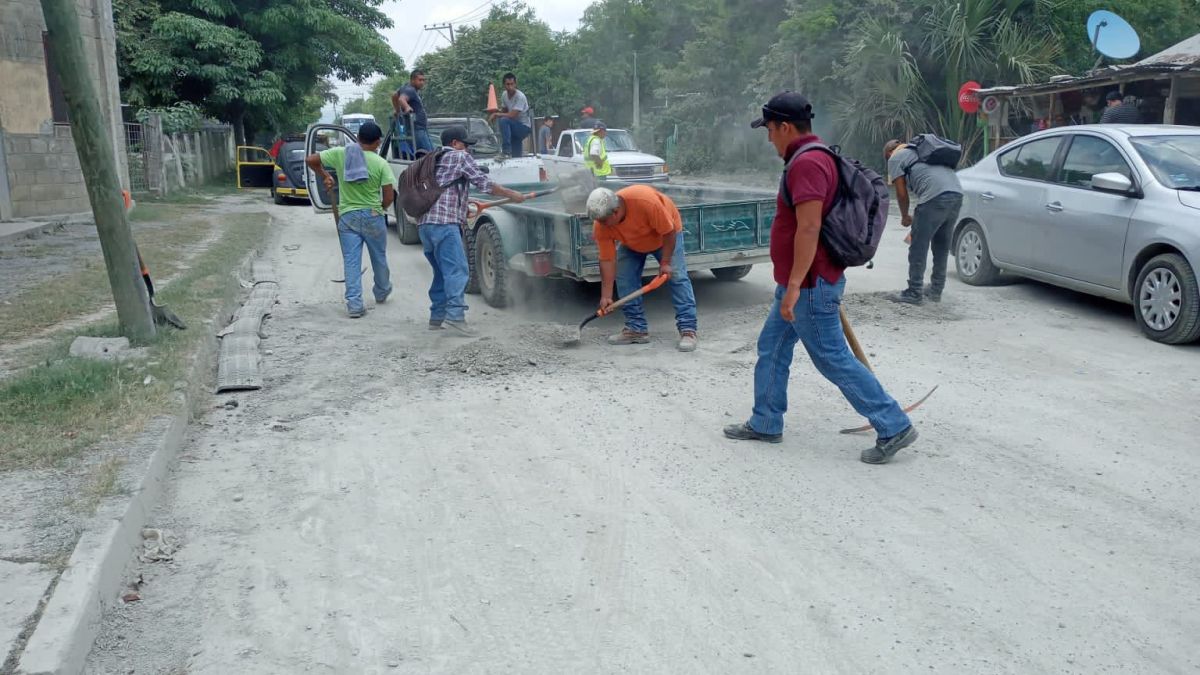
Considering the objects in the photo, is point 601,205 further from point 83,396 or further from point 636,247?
point 83,396

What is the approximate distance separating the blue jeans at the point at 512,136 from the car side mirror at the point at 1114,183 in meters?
10.0

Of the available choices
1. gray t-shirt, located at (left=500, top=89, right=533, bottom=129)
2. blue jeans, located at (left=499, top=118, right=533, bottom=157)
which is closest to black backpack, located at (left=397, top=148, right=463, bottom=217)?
gray t-shirt, located at (left=500, top=89, right=533, bottom=129)

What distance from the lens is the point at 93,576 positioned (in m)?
3.66

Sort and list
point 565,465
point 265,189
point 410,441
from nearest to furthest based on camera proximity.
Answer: point 565,465
point 410,441
point 265,189

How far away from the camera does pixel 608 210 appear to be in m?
7.24

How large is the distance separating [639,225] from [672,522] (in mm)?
3490

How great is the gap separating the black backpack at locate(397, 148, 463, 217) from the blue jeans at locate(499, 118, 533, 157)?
775 centimetres

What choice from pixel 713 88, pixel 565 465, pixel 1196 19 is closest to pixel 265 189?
pixel 713 88

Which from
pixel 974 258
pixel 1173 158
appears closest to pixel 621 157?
pixel 974 258

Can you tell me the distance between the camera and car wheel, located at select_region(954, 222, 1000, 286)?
380 inches

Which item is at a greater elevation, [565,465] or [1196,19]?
[1196,19]

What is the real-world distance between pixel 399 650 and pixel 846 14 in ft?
83.4

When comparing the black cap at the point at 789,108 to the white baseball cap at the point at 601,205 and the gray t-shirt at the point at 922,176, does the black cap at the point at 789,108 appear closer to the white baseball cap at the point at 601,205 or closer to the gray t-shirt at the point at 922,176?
the white baseball cap at the point at 601,205

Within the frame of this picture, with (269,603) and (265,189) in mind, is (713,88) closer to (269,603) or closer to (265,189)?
(265,189)
